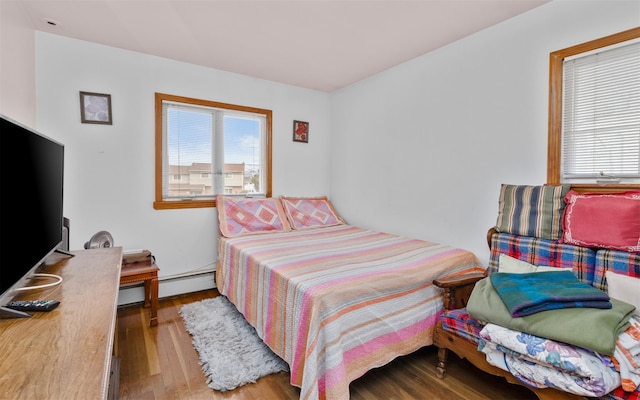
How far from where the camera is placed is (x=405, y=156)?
10.4 feet

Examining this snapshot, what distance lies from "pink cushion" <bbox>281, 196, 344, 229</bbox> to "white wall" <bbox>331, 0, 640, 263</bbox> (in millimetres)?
335

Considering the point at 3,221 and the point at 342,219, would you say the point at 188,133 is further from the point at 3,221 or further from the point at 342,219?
the point at 3,221

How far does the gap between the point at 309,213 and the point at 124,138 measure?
6.69ft

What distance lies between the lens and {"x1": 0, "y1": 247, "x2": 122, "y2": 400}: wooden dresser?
27.0 inches

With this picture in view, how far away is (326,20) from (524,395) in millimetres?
2781

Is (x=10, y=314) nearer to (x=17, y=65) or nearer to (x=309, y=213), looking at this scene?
(x=17, y=65)

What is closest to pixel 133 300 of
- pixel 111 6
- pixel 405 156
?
pixel 111 6

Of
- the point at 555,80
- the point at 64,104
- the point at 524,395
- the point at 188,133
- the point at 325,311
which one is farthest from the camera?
the point at 188,133

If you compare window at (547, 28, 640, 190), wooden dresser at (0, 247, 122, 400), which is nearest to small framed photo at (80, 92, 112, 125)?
wooden dresser at (0, 247, 122, 400)

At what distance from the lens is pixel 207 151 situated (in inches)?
136

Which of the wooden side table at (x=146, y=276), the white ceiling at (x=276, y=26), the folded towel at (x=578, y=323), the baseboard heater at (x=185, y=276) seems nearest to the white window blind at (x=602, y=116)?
the white ceiling at (x=276, y=26)

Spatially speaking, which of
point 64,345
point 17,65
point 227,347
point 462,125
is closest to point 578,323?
point 462,125

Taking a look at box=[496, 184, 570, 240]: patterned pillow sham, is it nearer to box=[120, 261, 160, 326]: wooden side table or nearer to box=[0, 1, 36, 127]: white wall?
box=[120, 261, 160, 326]: wooden side table

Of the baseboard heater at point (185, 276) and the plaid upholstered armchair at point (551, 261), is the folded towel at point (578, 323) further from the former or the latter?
the baseboard heater at point (185, 276)
